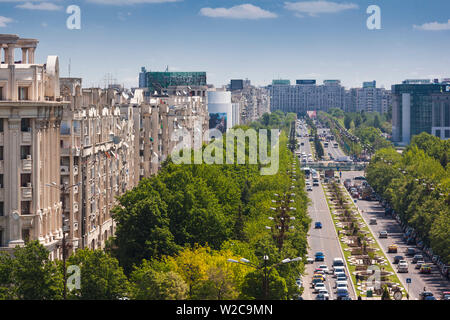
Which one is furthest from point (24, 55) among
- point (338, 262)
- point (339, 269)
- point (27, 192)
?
point (338, 262)

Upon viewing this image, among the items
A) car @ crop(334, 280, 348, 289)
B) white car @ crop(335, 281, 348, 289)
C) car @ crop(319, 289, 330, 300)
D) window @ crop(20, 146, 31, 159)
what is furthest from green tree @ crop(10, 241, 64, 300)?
car @ crop(334, 280, 348, 289)

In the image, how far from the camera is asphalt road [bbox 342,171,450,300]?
6495 centimetres

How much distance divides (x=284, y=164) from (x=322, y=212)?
1039cm

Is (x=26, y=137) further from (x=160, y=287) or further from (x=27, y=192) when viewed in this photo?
(x=160, y=287)

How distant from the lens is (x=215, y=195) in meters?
70.1

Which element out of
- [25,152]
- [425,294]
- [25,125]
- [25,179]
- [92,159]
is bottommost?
[425,294]

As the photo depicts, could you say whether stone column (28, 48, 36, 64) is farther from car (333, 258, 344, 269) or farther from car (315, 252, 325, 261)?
car (315, 252, 325, 261)

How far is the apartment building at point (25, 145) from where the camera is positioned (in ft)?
137

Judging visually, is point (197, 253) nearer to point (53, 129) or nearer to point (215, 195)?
point (53, 129)

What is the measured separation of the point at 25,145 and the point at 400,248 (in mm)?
51789

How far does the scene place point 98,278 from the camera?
39906 millimetres

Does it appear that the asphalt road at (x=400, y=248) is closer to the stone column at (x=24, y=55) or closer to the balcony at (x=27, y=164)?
the balcony at (x=27, y=164)

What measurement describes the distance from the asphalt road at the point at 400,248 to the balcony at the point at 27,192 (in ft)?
98.1
